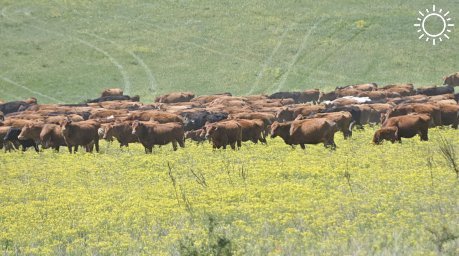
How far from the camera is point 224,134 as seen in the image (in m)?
30.2

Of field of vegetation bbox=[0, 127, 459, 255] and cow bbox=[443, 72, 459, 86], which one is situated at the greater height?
field of vegetation bbox=[0, 127, 459, 255]

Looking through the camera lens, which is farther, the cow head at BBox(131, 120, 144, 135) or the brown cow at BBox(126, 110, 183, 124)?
the brown cow at BBox(126, 110, 183, 124)

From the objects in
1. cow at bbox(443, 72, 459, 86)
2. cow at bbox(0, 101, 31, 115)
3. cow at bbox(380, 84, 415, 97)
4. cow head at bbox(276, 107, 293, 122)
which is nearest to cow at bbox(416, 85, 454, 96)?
cow at bbox(380, 84, 415, 97)

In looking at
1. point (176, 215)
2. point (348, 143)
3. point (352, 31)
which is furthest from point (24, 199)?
point (352, 31)

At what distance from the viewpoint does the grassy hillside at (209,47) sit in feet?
235

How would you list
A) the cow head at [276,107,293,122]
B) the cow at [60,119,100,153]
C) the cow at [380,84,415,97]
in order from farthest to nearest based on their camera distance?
1. the cow at [380,84,415,97]
2. the cow head at [276,107,293,122]
3. the cow at [60,119,100,153]

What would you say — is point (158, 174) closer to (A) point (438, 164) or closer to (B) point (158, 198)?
(B) point (158, 198)

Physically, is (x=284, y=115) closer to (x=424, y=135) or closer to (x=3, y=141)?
(x=424, y=135)

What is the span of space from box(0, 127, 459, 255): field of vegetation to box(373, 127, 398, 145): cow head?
5.71 feet

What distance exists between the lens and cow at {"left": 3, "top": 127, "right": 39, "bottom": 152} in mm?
33844

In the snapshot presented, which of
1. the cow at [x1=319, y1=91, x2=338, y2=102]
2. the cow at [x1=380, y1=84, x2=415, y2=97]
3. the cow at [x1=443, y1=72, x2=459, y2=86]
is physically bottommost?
the cow at [x1=319, y1=91, x2=338, y2=102]

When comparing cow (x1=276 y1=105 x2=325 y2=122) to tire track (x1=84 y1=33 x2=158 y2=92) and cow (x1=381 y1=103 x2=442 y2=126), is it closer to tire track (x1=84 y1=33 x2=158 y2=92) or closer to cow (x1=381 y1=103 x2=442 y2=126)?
cow (x1=381 y1=103 x2=442 y2=126)

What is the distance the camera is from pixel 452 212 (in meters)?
16.1

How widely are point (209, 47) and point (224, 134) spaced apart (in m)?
50.8
